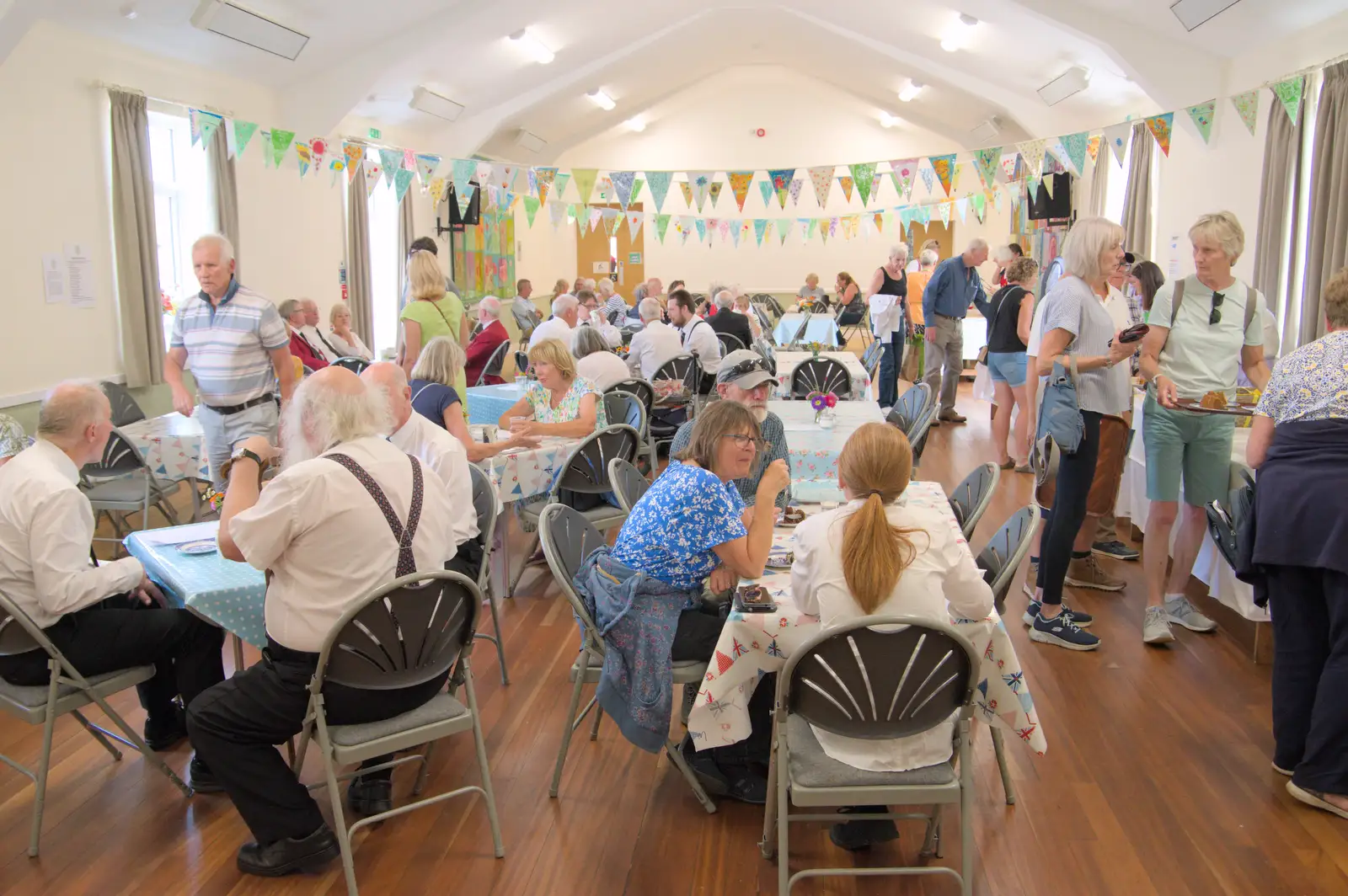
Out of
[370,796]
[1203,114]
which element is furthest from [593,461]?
[1203,114]

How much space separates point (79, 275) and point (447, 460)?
4354mm

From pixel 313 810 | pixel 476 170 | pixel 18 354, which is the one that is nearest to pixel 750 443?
pixel 313 810

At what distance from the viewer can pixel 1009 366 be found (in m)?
6.95

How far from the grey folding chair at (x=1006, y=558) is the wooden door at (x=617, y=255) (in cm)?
1571

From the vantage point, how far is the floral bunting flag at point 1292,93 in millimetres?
6254

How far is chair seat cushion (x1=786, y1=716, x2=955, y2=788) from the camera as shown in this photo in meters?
2.14

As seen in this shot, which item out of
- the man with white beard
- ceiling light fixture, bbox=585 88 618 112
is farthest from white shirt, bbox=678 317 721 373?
ceiling light fixture, bbox=585 88 618 112

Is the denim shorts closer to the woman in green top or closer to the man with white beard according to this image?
the man with white beard

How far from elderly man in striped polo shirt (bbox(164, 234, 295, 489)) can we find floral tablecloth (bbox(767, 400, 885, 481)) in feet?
6.86

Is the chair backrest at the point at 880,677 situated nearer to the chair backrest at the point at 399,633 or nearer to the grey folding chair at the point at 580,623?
the grey folding chair at the point at 580,623

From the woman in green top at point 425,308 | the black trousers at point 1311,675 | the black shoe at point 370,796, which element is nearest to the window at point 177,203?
the woman in green top at point 425,308

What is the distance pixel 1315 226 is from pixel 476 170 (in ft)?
23.3

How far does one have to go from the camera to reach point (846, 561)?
2.20 meters

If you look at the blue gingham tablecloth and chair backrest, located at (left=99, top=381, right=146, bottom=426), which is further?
chair backrest, located at (left=99, top=381, right=146, bottom=426)
